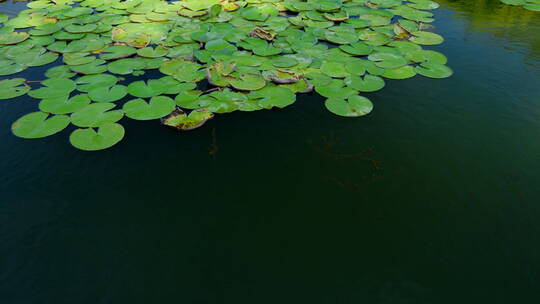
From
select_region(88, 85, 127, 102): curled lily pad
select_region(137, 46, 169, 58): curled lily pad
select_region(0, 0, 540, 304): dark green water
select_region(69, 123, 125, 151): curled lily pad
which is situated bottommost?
select_region(0, 0, 540, 304): dark green water

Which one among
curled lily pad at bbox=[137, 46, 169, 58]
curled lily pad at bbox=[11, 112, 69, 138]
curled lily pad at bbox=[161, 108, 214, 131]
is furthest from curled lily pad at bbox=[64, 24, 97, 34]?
curled lily pad at bbox=[161, 108, 214, 131]

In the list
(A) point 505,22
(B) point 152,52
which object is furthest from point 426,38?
(B) point 152,52

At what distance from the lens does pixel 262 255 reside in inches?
117

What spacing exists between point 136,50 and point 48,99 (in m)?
1.89

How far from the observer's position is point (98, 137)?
4152 mm

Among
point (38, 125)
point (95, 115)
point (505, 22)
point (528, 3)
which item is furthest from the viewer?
point (528, 3)

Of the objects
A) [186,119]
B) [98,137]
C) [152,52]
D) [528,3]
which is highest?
[528,3]

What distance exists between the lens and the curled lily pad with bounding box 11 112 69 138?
4.21 meters

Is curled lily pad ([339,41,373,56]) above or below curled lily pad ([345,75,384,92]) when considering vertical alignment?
above

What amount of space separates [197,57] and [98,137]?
2.41 metres

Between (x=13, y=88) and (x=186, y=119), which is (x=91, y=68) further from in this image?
(x=186, y=119)

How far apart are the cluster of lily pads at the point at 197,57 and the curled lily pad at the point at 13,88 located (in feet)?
0.08

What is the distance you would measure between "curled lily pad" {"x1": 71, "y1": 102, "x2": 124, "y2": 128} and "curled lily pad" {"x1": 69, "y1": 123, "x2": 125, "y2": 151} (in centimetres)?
11

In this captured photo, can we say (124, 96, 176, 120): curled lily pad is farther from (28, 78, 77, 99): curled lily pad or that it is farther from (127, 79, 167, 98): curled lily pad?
(28, 78, 77, 99): curled lily pad
